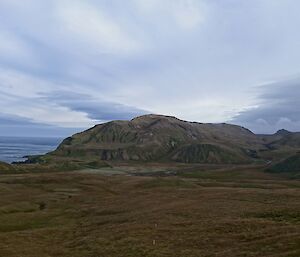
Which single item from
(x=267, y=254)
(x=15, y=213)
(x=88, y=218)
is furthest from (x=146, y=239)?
(x=15, y=213)

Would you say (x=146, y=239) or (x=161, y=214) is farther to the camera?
(x=161, y=214)

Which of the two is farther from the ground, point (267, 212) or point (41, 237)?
point (267, 212)

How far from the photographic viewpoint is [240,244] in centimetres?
4134

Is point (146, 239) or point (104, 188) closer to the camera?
point (146, 239)

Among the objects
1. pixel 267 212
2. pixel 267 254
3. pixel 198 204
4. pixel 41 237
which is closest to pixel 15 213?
pixel 41 237

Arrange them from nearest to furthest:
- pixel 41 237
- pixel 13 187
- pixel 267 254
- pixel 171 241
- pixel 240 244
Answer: pixel 267 254, pixel 240 244, pixel 171 241, pixel 41 237, pixel 13 187

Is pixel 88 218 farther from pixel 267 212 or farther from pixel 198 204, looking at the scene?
pixel 267 212

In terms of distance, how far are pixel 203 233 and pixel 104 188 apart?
83.4 metres

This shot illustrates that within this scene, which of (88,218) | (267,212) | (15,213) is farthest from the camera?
(15,213)

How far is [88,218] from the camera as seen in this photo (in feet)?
241

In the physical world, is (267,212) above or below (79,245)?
above

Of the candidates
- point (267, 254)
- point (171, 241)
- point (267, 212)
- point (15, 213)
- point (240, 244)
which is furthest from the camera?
point (15, 213)

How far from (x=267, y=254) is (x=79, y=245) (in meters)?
23.2

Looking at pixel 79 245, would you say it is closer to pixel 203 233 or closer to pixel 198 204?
pixel 203 233
